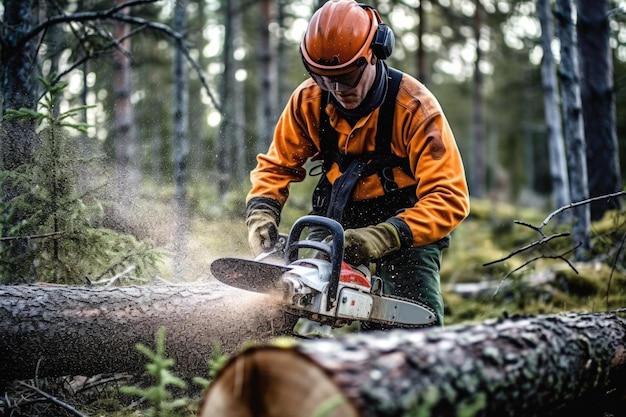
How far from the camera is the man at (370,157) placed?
311 cm

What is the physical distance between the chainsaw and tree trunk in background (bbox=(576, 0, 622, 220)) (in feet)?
14.8

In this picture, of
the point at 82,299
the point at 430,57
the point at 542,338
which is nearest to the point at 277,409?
the point at 542,338

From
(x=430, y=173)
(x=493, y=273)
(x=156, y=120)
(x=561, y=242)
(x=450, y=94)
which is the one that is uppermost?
(x=450, y=94)

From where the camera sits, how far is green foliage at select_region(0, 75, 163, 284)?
3.64 m

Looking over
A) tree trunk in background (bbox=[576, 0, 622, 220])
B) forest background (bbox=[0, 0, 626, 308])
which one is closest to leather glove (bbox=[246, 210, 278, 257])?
forest background (bbox=[0, 0, 626, 308])

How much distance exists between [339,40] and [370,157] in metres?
0.68

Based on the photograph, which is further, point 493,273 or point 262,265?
point 493,273

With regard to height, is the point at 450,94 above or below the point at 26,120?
above

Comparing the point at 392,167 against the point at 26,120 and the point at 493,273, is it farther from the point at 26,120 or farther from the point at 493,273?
the point at 493,273

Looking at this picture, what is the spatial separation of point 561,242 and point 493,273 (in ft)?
3.45

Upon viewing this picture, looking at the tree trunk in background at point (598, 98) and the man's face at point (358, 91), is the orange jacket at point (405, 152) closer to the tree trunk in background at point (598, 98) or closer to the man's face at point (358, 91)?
the man's face at point (358, 91)

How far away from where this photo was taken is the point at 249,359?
1592 millimetres

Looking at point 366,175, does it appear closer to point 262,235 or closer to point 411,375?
point 262,235

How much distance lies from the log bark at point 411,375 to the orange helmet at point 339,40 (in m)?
1.61
